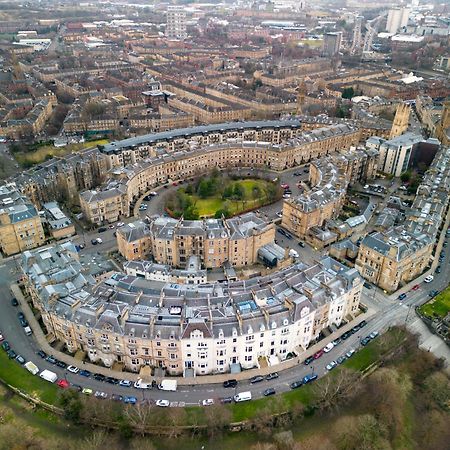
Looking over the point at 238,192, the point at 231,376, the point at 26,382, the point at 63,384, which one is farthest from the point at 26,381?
the point at 238,192

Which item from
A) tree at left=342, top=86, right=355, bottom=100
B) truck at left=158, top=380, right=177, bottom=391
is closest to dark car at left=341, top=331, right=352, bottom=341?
truck at left=158, top=380, right=177, bottom=391

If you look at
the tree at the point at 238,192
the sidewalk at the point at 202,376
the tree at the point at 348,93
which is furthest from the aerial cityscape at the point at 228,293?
the tree at the point at 348,93

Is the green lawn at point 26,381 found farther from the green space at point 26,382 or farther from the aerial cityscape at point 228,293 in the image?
the aerial cityscape at point 228,293

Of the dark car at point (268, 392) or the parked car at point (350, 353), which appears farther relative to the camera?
the parked car at point (350, 353)

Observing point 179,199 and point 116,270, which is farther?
point 179,199

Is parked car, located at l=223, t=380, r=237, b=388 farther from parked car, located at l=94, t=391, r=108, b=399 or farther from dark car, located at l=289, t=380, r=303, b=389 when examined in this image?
parked car, located at l=94, t=391, r=108, b=399

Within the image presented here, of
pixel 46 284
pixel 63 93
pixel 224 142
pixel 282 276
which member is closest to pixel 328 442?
pixel 282 276

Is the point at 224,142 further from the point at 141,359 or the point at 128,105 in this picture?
the point at 141,359
